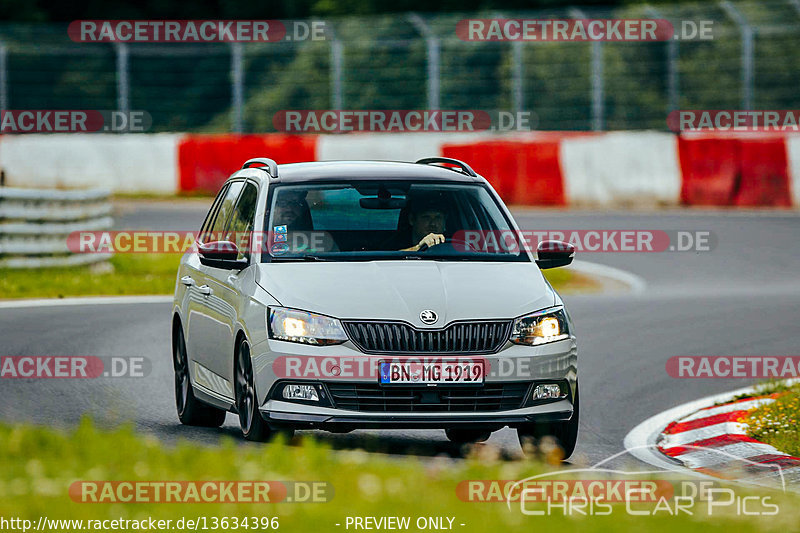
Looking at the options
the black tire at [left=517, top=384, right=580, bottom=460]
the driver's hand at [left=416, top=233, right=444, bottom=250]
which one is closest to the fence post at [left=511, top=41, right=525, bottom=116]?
the driver's hand at [left=416, top=233, right=444, bottom=250]

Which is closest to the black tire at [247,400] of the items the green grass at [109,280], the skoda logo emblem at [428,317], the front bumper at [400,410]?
the front bumper at [400,410]

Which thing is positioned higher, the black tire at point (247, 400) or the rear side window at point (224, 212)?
the rear side window at point (224, 212)

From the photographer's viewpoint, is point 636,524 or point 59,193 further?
point 59,193

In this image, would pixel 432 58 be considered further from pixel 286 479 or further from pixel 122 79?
pixel 286 479

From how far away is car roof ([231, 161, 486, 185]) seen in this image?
9.86 m

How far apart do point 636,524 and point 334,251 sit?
12.8 ft

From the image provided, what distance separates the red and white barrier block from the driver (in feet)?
6.36

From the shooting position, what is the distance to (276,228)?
9.52m

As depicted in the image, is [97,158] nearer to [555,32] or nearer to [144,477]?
[555,32]

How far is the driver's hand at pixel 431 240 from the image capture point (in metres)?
9.70

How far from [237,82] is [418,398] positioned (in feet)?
74.5

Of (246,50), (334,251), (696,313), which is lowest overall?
(696,313)

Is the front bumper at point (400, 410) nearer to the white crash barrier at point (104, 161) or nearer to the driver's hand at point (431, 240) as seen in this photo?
the driver's hand at point (431, 240)

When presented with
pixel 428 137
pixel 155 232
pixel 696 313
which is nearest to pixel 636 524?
pixel 696 313
